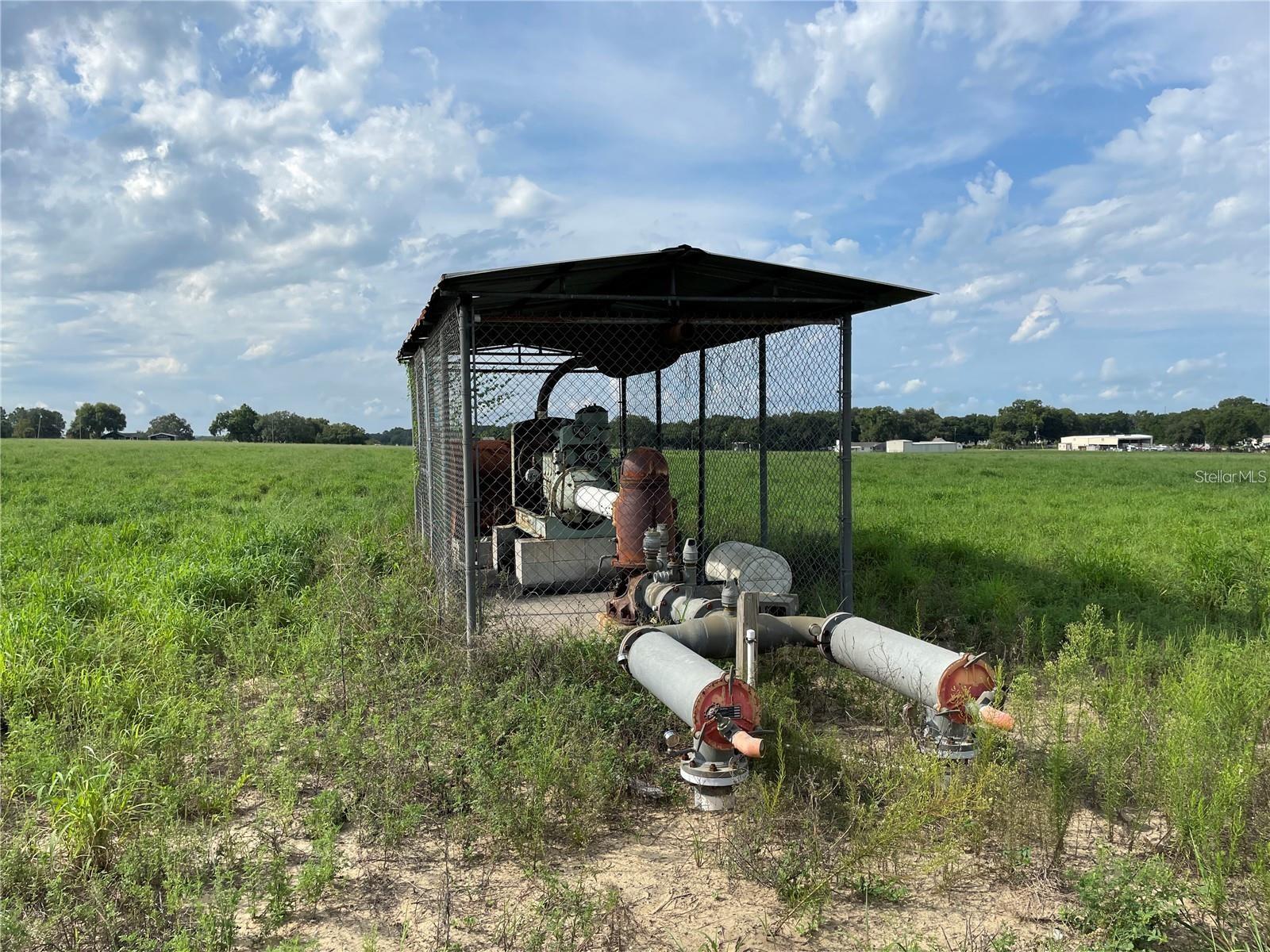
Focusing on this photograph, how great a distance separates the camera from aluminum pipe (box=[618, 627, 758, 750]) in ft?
11.6

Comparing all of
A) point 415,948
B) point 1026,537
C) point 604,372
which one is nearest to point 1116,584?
point 1026,537

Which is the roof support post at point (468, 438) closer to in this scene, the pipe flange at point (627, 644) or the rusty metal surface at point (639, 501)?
the rusty metal surface at point (639, 501)

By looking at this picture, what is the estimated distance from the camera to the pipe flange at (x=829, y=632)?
16.1ft

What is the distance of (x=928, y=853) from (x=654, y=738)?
1693 millimetres

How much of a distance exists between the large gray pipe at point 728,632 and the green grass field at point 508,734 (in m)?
0.35

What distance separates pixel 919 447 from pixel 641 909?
74.0 m

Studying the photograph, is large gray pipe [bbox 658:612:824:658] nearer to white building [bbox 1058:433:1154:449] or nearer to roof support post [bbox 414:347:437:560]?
roof support post [bbox 414:347:437:560]

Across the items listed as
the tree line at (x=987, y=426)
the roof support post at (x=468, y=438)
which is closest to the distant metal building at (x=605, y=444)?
the roof support post at (x=468, y=438)

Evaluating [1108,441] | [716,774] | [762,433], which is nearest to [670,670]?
[716,774]

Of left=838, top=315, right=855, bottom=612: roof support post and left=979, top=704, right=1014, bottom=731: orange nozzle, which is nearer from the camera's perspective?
left=979, top=704, right=1014, bottom=731: orange nozzle

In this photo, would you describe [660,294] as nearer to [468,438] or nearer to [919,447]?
[468,438]

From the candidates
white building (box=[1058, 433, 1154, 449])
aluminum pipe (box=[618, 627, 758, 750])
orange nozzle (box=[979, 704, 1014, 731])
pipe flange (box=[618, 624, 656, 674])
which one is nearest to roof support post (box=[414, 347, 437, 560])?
pipe flange (box=[618, 624, 656, 674])

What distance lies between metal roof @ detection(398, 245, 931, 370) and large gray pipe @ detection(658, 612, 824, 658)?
227cm

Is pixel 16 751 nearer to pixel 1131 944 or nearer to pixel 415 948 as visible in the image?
pixel 415 948
